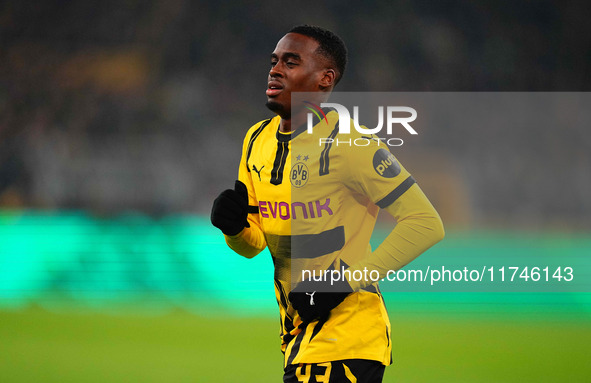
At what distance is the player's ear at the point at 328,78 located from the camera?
2135 mm

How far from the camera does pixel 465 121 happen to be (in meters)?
6.90

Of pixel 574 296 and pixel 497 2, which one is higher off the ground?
pixel 497 2

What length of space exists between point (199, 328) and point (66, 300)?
1488mm

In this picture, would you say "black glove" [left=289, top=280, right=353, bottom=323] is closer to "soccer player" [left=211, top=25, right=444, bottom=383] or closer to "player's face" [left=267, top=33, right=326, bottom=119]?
"soccer player" [left=211, top=25, right=444, bottom=383]

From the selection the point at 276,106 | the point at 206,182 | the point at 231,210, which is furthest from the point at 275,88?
the point at 206,182

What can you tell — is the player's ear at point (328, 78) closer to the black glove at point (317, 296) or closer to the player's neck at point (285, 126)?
the player's neck at point (285, 126)

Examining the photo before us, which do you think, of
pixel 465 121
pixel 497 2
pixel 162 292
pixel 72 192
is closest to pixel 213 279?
pixel 162 292

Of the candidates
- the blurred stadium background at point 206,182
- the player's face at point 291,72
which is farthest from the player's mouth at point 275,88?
the blurred stadium background at point 206,182

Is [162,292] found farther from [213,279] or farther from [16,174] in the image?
[16,174]

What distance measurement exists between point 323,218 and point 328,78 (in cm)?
49

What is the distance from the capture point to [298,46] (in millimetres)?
2094

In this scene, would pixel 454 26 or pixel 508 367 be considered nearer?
pixel 508 367

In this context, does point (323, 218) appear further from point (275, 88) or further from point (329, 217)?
point (275, 88)

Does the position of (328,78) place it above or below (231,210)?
A: above
